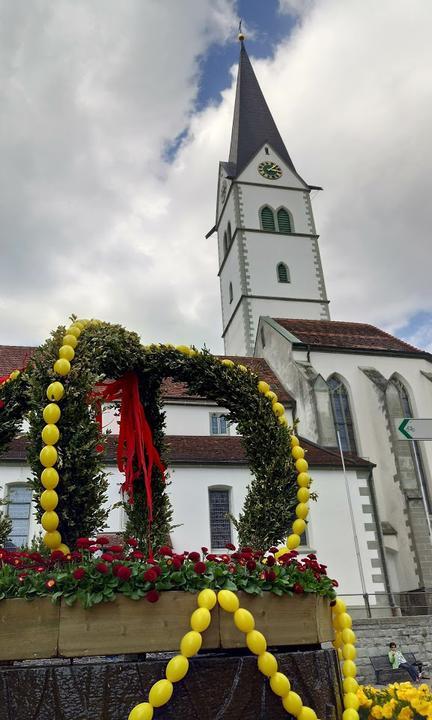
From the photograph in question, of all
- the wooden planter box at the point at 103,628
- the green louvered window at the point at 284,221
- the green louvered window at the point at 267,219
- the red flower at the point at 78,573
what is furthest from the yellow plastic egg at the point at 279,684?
the green louvered window at the point at 284,221

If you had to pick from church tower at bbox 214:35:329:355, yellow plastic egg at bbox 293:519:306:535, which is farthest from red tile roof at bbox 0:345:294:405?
yellow plastic egg at bbox 293:519:306:535

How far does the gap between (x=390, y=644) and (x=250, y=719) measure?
1365 cm

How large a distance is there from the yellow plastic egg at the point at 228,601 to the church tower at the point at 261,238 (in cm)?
2929

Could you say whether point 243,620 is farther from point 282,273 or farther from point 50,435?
point 282,273

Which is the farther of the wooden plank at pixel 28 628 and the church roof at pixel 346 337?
the church roof at pixel 346 337

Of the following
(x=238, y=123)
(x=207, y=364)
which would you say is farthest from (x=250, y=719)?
(x=238, y=123)

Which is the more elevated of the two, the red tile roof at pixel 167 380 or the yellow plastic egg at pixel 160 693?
the red tile roof at pixel 167 380

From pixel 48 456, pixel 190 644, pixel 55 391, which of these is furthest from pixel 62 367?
pixel 190 644

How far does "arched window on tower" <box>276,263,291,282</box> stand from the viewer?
123 ft

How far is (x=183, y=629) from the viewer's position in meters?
4.14

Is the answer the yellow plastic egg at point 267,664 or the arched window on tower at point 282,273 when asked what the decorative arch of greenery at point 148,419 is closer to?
the yellow plastic egg at point 267,664

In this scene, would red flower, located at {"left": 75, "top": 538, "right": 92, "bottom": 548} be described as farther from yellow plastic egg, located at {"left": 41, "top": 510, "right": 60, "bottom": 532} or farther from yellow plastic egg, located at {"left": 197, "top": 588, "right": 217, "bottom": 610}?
yellow plastic egg, located at {"left": 197, "top": 588, "right": 217, "bottom": 610}

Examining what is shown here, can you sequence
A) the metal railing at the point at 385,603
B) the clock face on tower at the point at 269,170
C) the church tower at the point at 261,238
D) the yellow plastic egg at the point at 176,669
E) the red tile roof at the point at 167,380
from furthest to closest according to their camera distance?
the clock face on tower at the point at 269,170
the church tower at the point at 261,238
the red tile roof at the point at 167,380
the metal railing at the point at 385,603
the yellow plastic egg at the point at 176,669

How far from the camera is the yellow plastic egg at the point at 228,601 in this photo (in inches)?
165
